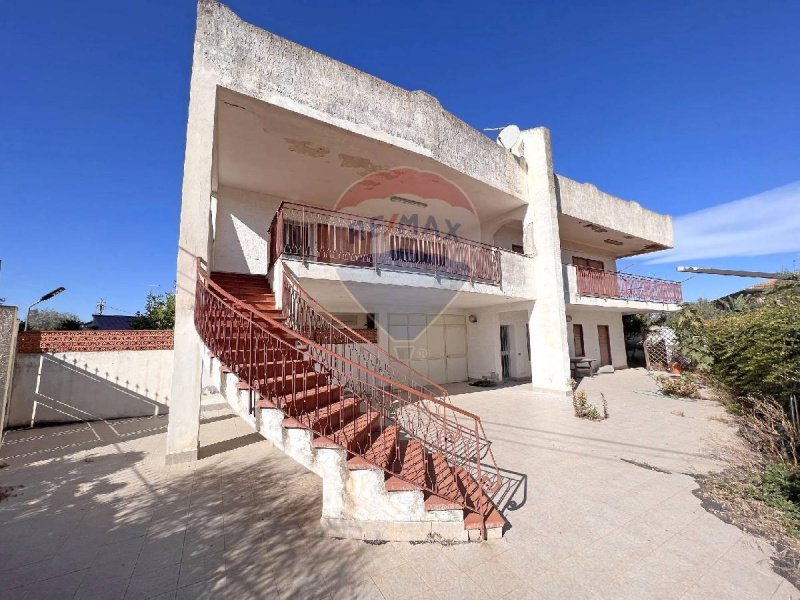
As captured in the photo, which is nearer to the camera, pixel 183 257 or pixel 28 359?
pixel 183 257

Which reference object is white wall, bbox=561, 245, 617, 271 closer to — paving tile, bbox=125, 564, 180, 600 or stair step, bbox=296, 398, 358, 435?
stair step, bbox=296, 398, 358, 435

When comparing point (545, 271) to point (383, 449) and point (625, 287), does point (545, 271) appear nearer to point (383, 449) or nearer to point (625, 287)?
point (625, 287)

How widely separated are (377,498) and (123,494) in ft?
12.1

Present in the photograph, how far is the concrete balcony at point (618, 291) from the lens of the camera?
10.9m

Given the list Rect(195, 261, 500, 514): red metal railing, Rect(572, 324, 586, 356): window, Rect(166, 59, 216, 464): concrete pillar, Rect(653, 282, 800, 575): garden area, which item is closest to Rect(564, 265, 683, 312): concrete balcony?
Rect(572, 324, 586, 356): window

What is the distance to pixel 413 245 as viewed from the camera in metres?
7.61

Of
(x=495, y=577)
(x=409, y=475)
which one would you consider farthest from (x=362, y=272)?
(x=495, y=577)

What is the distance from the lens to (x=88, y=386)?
8.01 m

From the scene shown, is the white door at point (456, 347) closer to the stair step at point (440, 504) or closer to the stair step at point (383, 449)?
the stair step at point (383, 449)

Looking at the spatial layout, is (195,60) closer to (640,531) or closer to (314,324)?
(314,324)

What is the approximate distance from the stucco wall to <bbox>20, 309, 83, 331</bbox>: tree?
60.7 ft

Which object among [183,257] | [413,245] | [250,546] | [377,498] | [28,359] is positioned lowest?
[250,546]

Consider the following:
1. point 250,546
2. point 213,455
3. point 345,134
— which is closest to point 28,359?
point 213,455

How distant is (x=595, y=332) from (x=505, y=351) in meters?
5.24
